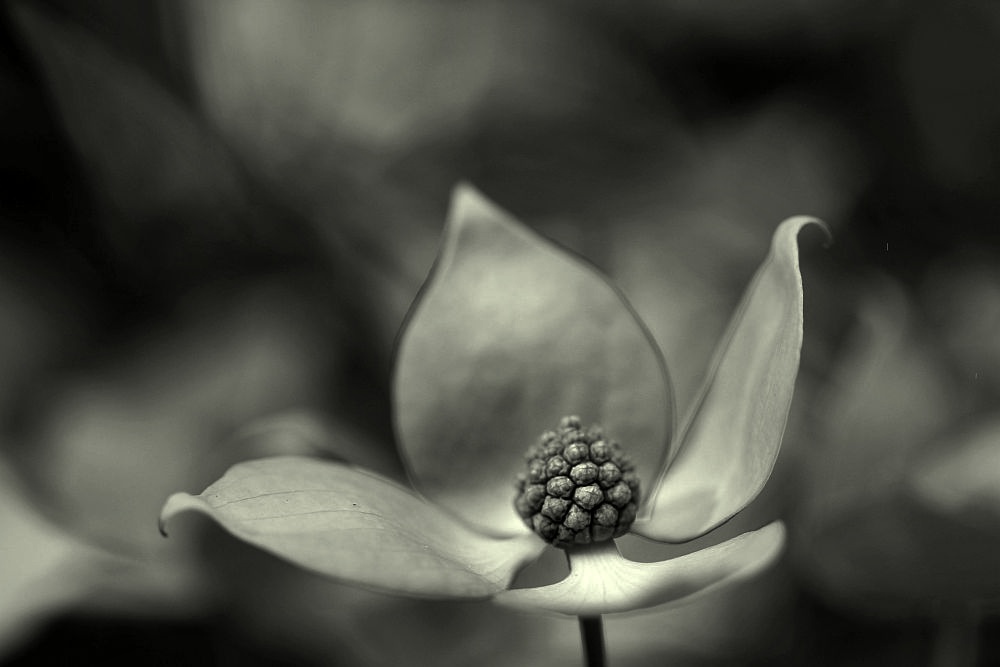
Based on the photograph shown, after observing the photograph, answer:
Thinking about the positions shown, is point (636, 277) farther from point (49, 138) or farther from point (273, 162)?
point (49, 138)

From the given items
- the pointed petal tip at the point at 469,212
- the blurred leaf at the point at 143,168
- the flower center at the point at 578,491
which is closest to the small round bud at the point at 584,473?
the flower center at the point at 578,491

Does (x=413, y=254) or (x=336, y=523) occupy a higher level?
(x=413, y=254)

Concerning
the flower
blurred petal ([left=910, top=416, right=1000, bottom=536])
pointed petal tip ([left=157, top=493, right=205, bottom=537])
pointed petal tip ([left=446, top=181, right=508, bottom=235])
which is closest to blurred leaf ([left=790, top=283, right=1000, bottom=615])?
blurred petal ([left=910, top=416, right=1000, bottom=536])

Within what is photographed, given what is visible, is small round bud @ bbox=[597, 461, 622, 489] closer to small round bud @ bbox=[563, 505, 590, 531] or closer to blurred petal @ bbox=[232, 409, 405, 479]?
small round bud @ bbox=[563, 505, 590, 531]

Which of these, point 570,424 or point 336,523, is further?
point 570,424

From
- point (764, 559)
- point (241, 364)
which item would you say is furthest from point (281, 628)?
point (764, 559)

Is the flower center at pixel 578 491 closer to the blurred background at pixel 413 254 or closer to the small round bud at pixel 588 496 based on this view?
the small round bud at pixel 588 496

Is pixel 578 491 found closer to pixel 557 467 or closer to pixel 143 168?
pixel 557 467

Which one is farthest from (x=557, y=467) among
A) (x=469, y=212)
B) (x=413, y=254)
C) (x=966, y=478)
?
(x=413, y=254)
